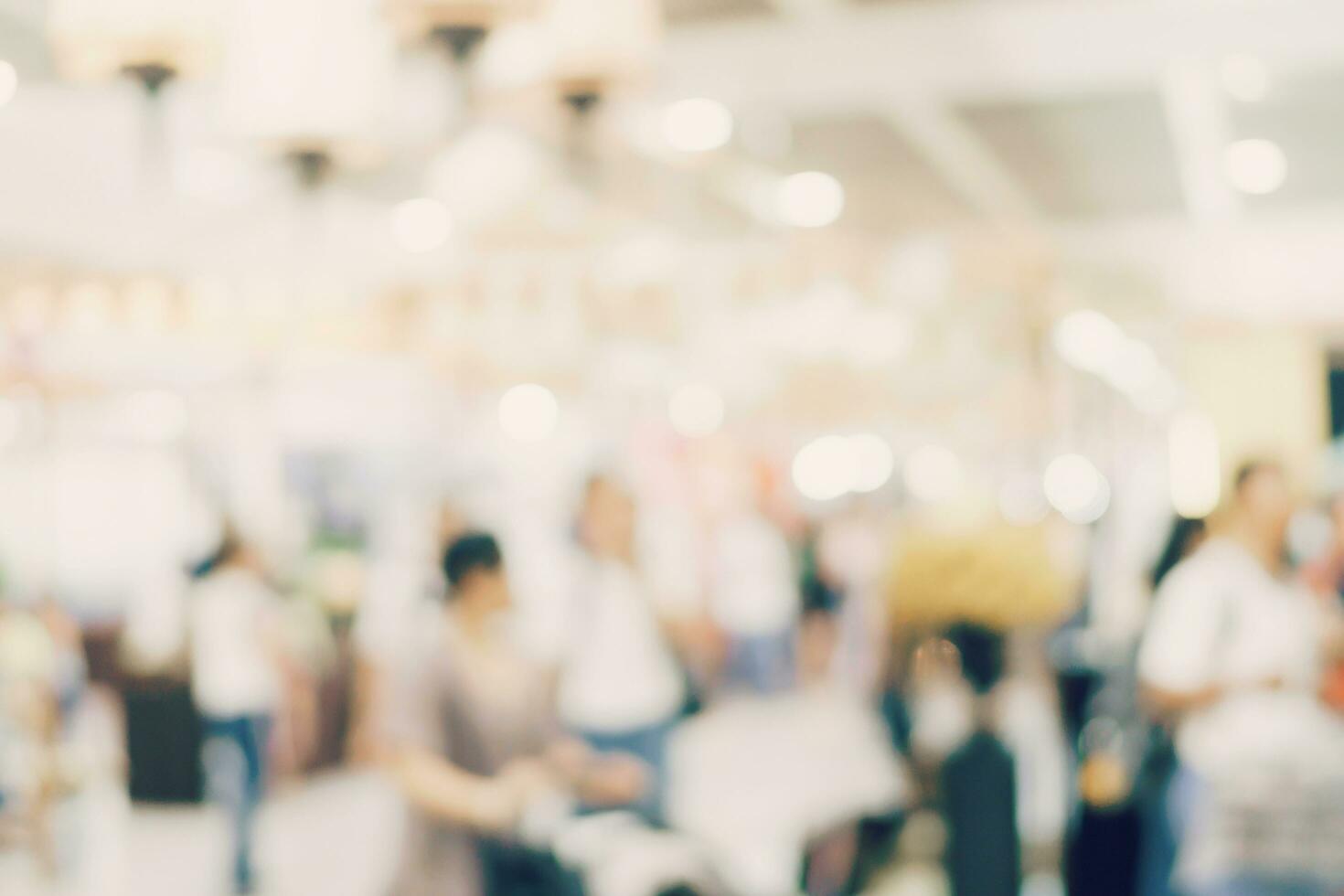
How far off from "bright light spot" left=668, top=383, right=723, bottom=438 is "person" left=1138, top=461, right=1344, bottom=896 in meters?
6.51

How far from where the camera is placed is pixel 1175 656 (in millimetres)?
3930

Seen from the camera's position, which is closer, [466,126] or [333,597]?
[466,126]

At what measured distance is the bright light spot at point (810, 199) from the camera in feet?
26.8

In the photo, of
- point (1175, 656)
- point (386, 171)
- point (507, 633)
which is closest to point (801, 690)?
point (1175, 656)

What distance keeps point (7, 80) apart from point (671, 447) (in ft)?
15.7

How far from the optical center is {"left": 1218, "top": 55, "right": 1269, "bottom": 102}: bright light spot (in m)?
6.00

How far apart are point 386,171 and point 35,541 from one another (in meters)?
3.59

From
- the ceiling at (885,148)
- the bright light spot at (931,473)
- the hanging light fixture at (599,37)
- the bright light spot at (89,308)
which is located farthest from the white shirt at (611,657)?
the bright light spot at (931,473)

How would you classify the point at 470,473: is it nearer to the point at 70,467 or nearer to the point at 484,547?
the point at 70,467

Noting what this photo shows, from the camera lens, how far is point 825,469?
1227cm

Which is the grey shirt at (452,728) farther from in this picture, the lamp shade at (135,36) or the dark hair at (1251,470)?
the dark hair at (1251,470)

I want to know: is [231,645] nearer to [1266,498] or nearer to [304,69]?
[1266,498]

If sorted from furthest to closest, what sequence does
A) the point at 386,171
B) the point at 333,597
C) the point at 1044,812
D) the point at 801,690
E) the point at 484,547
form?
the point at 333,597 < the point at 386,171 < the point at 1044,812 < the point at 801,690 < the point at 484,547

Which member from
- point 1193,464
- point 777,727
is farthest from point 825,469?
point 777,727
